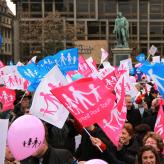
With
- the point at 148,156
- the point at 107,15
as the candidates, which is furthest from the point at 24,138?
Result: the point at 107,15

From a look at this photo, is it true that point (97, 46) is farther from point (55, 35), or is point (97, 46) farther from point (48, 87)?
point (48, 87)

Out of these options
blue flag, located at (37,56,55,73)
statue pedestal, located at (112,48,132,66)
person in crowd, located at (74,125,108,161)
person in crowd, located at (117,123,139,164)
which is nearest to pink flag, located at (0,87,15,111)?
blue flag, located at (37,56,55,73)

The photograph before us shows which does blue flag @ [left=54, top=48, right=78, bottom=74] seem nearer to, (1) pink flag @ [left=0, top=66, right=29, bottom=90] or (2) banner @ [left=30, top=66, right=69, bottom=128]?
(1) pink flag @ [left=0, top=66, right=29, bottom=90]

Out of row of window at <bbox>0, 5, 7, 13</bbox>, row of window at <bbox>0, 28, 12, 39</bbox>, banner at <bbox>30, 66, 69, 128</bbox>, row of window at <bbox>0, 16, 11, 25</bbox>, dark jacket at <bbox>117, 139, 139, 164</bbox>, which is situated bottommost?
dark jacket at <bbox>117, 139, 139, 164</bbox>

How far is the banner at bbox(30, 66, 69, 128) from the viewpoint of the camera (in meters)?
5.61

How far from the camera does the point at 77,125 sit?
6785 mm

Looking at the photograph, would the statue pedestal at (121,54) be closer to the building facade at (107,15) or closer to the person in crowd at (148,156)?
the person in crowd at (148,156)

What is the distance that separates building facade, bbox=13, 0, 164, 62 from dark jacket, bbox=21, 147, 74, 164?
63479mm

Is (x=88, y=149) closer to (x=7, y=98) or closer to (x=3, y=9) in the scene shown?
(x=7, y=98)

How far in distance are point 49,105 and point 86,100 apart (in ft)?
1.88

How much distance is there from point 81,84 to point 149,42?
66101 millimetres

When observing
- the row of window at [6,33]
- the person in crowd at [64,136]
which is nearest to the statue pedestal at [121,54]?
the person in crowd at [64,136]

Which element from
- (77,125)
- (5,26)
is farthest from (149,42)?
(77,125)

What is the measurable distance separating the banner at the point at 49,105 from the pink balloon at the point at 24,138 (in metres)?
1.53
